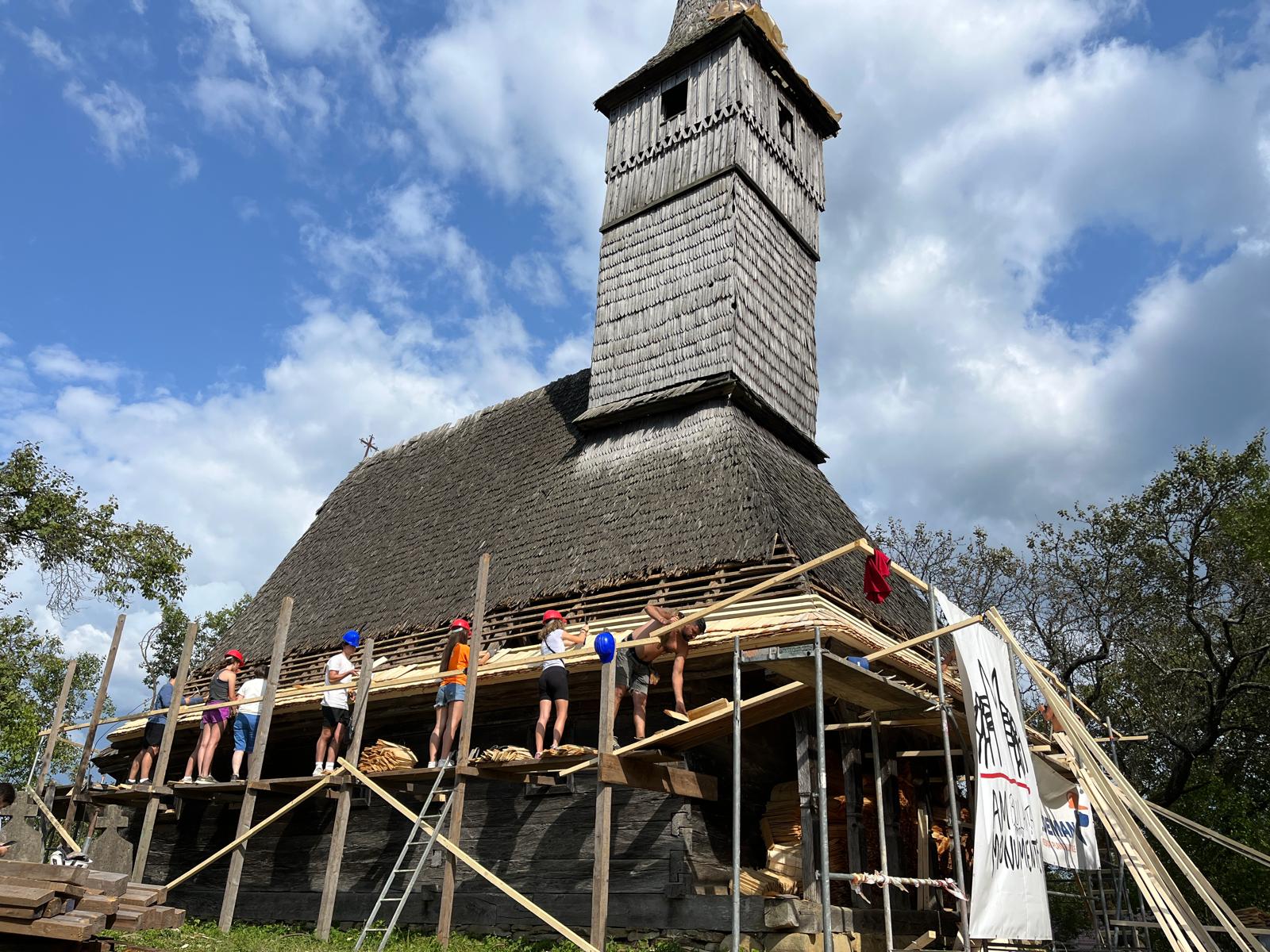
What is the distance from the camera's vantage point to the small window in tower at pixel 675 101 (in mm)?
18047

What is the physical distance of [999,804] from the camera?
691 centimetres

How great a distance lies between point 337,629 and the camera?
15.6m

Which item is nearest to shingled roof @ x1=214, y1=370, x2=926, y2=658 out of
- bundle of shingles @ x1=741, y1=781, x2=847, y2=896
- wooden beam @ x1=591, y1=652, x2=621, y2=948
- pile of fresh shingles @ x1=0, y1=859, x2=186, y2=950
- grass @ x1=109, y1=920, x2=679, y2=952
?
bundle of shingles @ x1=741, y1=781, x2=847, y2=896

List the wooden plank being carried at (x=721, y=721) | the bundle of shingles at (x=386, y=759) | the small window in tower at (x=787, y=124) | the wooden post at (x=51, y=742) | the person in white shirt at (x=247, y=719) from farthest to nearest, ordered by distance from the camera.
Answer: the small window in tower at (x=787, y=124) → the wooden post at (x=51, y=742) → the person in white shirt at (x=247, y=719) → the bundle of shingles at (x=386, y=759) → the wooden plank being carried at (x=721, y=721)

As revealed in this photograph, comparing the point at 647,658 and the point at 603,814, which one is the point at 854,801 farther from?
the point at 603,814

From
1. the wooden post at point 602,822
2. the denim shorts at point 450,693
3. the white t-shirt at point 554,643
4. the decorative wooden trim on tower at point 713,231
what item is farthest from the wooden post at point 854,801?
the decorative wooden trim on tower at point 713,231

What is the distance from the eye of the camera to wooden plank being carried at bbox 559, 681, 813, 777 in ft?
27.1

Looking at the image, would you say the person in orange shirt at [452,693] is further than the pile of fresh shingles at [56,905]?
Yes

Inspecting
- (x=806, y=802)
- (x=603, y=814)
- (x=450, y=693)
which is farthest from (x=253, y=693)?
(x=806, y=802)

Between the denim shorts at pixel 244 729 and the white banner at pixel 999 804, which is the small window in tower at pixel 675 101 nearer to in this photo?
the denim shorts at pixel 244 729

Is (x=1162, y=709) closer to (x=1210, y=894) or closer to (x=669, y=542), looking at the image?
(x=669, y=542)

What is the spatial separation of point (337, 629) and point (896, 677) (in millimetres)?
9160

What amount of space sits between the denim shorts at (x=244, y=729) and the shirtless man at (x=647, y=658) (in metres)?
5.27

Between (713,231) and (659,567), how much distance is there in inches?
271
